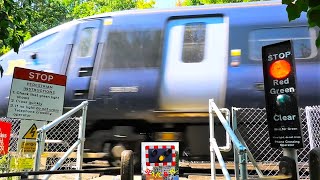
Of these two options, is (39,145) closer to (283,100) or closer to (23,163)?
(23,163)

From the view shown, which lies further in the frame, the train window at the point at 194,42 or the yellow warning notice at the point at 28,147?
the train window at the point at 194,42

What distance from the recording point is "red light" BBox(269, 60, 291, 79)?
3.56 meters

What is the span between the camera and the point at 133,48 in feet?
23.7

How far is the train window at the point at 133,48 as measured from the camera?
279 inches

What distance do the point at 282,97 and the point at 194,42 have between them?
12.1 ft

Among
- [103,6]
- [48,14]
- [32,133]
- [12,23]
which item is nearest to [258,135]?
[32,133]

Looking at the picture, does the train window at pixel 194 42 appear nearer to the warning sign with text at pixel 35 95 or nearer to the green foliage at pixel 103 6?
the warning sign with text at pixel 35 95

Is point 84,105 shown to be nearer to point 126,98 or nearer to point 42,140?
point 126,98

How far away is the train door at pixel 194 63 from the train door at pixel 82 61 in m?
1.31

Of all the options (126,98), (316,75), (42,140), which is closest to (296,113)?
(42,140)

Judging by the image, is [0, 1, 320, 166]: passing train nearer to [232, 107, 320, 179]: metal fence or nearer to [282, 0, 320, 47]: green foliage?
[232, 107, 320, 179]: metal fence

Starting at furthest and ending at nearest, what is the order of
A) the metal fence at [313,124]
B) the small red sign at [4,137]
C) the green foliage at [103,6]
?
the green foliage at [103,6] < the metal fence at [313,124] < the small red sign at [4,137]

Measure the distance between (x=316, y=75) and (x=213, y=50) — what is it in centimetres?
164

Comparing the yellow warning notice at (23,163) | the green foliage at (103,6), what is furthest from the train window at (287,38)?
the green foliage at (103,6)
